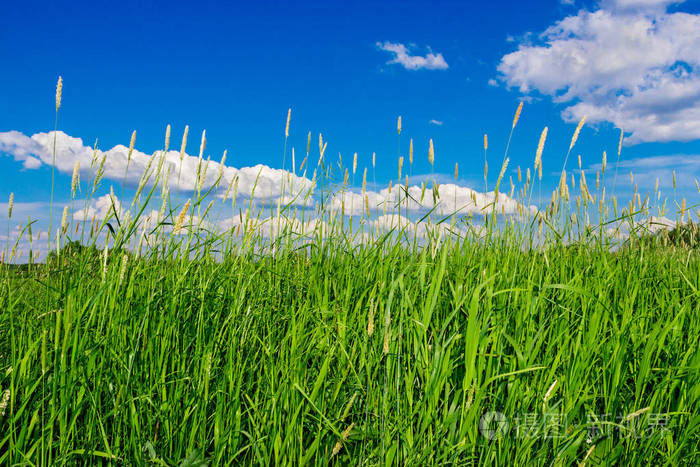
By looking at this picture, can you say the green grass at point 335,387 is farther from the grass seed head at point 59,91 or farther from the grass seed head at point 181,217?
the grass seed head at point 59,91

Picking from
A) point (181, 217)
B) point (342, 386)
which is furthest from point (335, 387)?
point (181, 217)

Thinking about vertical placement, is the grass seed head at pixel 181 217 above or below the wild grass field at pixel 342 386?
above

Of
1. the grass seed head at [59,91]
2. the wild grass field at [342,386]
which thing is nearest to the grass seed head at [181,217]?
the wild grass field at [342,386]

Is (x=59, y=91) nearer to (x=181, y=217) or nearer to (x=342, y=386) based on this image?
(x=181, y=217)

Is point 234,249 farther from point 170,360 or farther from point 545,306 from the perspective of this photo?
point 545,306

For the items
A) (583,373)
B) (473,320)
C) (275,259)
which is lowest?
(583,373)

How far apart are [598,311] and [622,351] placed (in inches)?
7.7

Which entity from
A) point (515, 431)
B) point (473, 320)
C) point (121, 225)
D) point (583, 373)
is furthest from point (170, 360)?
point (583, 373)

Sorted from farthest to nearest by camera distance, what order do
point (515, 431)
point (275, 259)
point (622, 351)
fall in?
point (275, 259) → point (622, 351) → point (515, 431)

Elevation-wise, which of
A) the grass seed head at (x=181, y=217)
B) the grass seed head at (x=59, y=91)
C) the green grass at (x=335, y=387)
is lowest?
the green grass at (x=335, y=387)

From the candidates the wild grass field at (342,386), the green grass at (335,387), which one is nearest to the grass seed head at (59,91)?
the wild grass field at (342,386)

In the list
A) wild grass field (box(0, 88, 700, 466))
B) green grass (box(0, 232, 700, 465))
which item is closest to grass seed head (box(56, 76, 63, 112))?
wild grass field (box(0, 88, 700, 466))

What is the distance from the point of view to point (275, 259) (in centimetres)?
262

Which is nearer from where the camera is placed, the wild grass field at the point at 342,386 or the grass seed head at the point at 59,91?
the wild grass field at the point at 342,386
